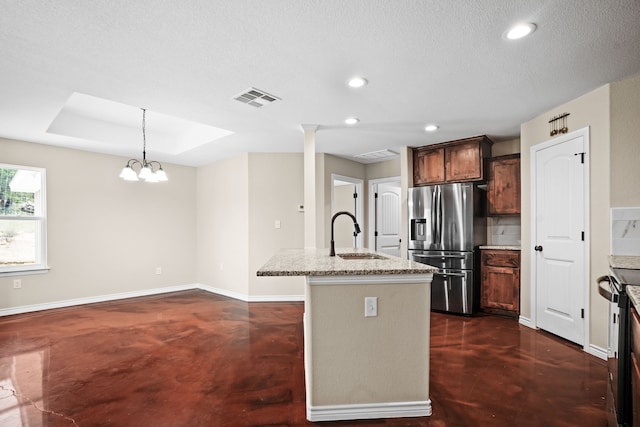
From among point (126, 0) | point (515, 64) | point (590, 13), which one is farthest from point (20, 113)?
point (590, 13)

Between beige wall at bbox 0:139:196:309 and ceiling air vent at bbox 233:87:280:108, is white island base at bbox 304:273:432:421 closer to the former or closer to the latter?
ceiling air vent at bbox 233:87:280:108

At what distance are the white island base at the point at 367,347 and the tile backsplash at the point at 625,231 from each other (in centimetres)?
191

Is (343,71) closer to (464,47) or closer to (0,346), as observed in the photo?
(464,47)

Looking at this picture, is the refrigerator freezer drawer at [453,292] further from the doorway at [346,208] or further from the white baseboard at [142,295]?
the white baseboard at [142,295]

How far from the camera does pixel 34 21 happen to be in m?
1.82

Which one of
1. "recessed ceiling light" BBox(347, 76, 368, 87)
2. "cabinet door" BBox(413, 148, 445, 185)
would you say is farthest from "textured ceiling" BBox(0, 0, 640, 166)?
"cabinet door" BBox(413, 148, 445, 185)

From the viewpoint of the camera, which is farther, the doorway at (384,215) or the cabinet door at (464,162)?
the doorway at (384,215)

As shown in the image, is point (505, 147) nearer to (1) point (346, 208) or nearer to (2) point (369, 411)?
(1) point (346, 208)

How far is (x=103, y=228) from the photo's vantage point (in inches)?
195

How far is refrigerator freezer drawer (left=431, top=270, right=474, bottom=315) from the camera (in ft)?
13.1

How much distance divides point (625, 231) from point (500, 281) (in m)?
1.57

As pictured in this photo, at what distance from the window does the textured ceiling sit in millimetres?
1052

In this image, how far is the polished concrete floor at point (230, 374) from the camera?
1929 millimetres

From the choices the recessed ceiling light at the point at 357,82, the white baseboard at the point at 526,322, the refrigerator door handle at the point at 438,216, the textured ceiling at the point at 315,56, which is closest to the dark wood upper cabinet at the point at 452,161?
the refrigerator door handle at the point at 438,216
